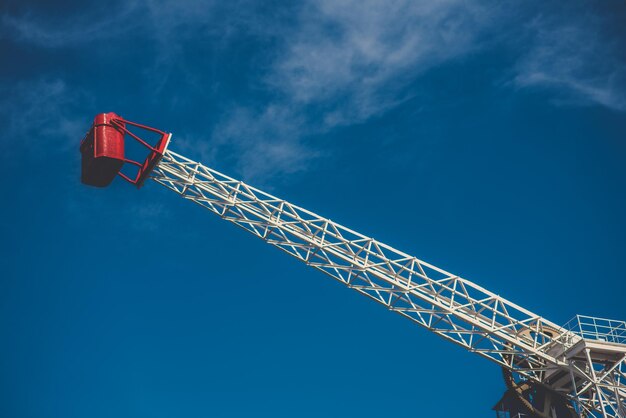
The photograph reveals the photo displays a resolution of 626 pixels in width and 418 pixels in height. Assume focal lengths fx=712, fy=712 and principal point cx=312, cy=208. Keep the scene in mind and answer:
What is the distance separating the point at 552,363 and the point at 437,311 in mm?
8065

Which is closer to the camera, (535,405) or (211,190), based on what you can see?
(535,405)

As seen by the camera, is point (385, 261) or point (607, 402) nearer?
point (607, 402)

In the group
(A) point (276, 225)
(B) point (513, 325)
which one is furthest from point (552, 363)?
(A) point (276, 225)

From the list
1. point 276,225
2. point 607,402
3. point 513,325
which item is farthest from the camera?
point 276,225

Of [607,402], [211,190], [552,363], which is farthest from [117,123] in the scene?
[607,402]

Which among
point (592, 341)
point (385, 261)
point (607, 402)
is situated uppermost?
point (385, 261)

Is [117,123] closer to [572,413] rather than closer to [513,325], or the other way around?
[513,325]

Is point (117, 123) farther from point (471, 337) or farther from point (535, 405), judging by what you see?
point (535, 405)

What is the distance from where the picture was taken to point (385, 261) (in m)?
48.3

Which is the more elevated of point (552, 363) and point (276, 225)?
point (276, 225)

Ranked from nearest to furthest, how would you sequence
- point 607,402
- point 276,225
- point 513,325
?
point 607,402
point 513,325
point 276,225

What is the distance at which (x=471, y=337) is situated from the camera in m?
47.8

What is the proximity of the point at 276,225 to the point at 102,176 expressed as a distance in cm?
1233

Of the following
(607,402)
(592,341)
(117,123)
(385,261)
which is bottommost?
(607,402)
